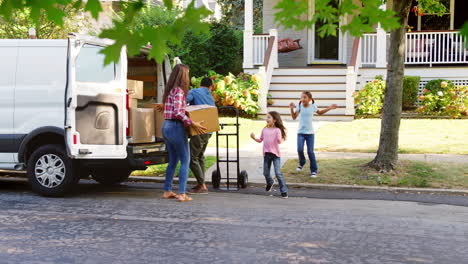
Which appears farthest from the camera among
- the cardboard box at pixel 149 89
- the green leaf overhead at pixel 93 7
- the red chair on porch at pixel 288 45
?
the red chair on porch at pixel 288 45

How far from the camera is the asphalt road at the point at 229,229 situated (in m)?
6.38

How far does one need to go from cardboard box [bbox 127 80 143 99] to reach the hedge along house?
9856mm

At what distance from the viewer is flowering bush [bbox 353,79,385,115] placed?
64.8ft

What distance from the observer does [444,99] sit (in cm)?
1980

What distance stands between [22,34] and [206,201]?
1778 centimetres

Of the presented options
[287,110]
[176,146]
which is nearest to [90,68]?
[176,146]

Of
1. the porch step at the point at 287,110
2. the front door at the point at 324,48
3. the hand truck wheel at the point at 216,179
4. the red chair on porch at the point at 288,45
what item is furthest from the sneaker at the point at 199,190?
the front door at the point at 324,48

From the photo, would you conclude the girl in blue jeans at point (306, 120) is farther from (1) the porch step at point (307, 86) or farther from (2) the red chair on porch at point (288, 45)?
(2) the red chair on porch at point (288, 45)

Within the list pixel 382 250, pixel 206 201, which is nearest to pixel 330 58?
pixel 206 201

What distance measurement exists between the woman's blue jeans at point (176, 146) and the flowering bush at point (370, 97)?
11065 millimetres

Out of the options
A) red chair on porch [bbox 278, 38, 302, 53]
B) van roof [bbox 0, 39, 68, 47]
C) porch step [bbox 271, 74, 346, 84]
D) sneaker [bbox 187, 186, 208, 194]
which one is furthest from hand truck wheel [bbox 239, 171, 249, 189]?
red chair on porch [bbox 278, 38, 302, 53]

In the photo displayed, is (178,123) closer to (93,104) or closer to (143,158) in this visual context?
(143,158)

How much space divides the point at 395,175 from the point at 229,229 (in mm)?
4825

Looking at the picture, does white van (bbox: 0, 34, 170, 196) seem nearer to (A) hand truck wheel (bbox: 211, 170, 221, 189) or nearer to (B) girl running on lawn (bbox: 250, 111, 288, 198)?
(A) hand truck wheel (bbox: 211, 170, 221, 189)
